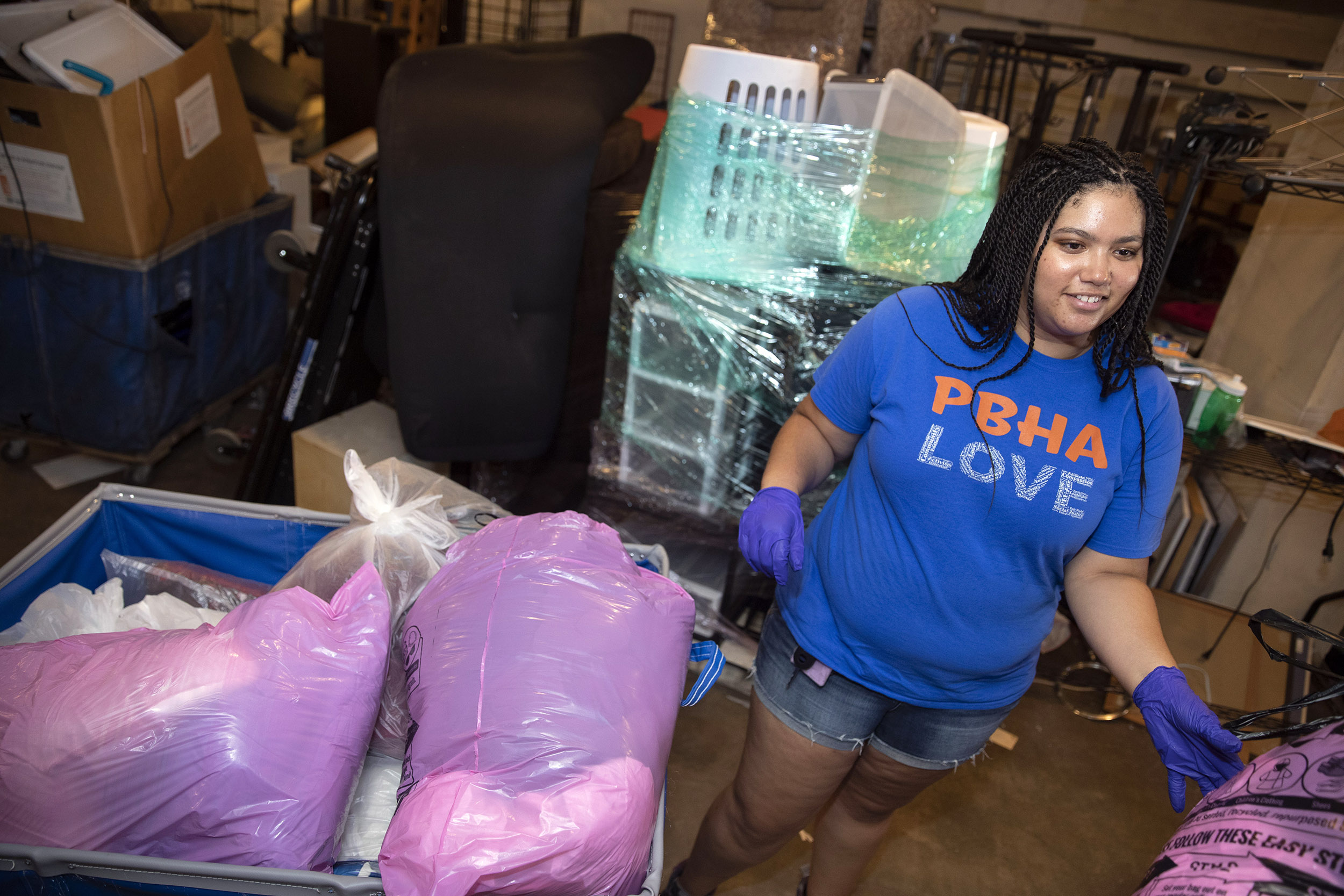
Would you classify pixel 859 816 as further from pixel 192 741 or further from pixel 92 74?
pixel 92 74

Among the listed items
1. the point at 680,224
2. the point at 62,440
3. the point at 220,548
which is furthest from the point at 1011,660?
the point at 62,440

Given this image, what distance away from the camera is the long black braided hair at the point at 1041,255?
1.01 meters

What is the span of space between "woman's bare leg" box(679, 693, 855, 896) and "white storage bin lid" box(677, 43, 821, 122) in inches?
43.7

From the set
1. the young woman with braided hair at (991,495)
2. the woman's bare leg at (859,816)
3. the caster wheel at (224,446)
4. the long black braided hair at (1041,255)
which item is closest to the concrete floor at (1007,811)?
the woman's bare leg at (859,816)

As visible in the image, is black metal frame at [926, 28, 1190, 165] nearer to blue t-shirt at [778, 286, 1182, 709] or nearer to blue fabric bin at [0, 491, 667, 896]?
blue t-shirt at [778, 286, 1182, 709]

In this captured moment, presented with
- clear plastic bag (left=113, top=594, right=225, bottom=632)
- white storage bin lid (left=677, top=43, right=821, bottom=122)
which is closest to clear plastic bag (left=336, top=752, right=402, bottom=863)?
clear plastic bag (left=113, top=594, right=225, bottom=632)

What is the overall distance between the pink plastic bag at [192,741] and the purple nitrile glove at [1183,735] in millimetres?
915

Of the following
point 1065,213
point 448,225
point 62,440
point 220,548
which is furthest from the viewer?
point 62,440

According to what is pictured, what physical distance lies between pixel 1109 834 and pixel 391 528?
5.85 ft

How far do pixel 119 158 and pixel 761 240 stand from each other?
1718 millimetres

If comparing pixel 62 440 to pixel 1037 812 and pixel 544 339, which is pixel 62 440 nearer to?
pixel 544 339

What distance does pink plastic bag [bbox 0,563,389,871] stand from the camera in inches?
33.4

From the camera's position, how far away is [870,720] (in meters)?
1.21

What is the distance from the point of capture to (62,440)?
255cm
